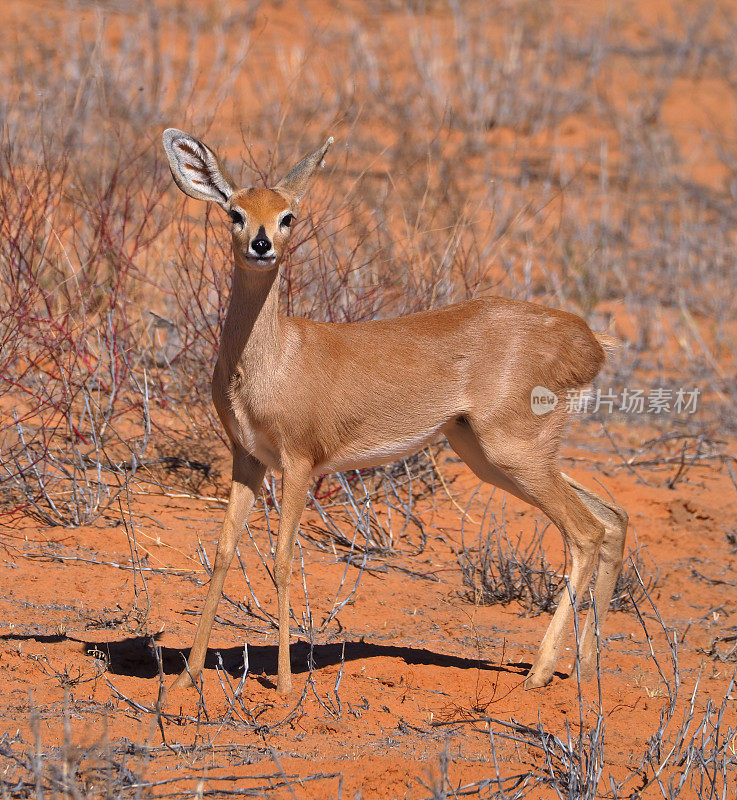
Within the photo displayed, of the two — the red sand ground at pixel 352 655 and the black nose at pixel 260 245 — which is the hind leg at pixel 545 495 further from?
the black nose at pixel 260 245

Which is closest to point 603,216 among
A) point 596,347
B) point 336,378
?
point 596,347

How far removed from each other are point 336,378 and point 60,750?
2.03m

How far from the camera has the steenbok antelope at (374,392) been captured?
502 centimetres

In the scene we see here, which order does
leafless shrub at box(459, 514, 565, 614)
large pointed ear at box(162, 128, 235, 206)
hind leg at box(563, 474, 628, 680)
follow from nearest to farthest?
large pointed ear at box(162, 128, 235, 206), hind leg at box(563, 474, 628, 680), leafless shrub at box(459, 514, 565, 614)

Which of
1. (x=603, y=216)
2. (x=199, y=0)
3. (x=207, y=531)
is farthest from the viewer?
(x=199, y=0)

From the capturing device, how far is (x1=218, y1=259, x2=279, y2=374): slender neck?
502cm

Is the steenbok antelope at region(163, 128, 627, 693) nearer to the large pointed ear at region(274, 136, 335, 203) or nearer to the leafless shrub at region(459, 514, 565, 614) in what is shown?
the large pointed ear at region(274, 136, 335, 203)

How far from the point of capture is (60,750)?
4176 mm

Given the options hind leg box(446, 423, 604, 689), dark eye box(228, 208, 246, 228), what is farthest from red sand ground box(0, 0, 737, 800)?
dark eye box(228, 208, 246, 228)

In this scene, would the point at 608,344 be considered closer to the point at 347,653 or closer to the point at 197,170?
the point at 347,653

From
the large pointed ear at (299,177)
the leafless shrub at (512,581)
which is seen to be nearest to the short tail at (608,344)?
the leafless shrub at (512,581)

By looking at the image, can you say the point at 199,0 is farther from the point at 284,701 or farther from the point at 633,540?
the point at 284,701

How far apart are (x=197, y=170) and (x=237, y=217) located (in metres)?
0.37

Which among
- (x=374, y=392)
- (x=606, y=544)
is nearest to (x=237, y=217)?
(x=374, y=392)
